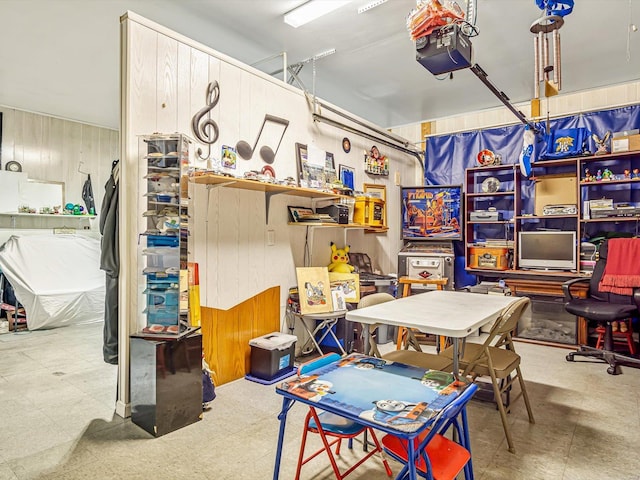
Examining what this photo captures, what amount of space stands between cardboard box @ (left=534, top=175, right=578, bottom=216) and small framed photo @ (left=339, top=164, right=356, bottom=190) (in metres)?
2.48

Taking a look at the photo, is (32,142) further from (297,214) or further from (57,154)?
(297,214)

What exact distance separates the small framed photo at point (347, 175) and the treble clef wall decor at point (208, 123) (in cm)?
185

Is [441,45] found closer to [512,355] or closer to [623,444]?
[512,355]

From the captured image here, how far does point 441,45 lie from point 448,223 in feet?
11.8

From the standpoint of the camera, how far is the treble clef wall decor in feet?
10.2

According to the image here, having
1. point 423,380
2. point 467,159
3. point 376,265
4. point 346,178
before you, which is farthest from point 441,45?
point 467,159

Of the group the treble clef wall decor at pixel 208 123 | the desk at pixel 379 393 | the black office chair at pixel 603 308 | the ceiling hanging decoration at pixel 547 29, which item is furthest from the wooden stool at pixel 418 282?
the desk at pixel 379 393

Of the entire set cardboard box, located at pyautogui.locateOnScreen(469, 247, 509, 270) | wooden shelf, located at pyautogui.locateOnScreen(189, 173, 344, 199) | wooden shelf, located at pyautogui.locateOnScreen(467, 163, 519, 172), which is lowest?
cardboard box, located at pyautogui.locateOnScreen(469, 247, 509, 270)

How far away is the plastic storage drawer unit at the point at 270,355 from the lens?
3359 mm

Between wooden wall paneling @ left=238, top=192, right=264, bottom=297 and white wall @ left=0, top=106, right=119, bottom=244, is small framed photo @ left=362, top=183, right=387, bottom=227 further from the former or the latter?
white wall @ left=0, top=106, right=119, bottom=244

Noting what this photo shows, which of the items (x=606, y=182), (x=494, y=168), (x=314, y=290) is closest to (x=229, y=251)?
(x=314, y=290)

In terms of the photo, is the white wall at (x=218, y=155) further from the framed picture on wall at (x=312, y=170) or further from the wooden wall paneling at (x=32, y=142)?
the wooden wall paneling at (x=32, y=142)

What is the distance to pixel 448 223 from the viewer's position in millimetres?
5691

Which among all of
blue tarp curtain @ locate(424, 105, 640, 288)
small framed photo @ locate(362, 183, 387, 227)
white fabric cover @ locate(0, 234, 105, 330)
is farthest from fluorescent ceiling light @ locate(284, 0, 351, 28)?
white fabric cover @ locate(0, 234, 105, 330)
